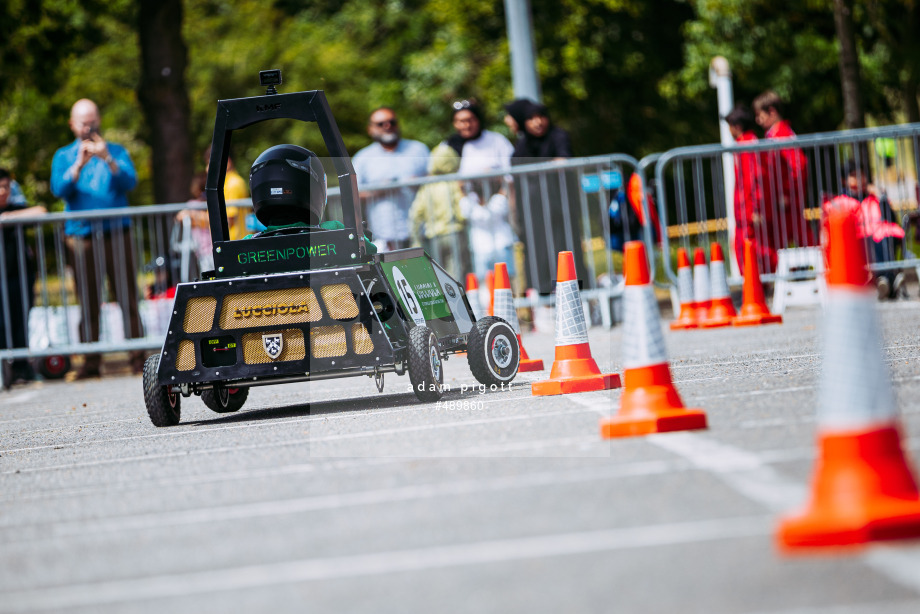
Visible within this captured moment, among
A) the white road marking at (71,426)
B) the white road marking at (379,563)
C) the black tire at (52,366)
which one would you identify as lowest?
the white road marking at (379,563)

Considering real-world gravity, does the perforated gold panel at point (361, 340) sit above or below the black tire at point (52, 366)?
above

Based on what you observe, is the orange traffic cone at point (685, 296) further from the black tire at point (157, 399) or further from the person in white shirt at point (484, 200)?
the black tire at point (157, 399)

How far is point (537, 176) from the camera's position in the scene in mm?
14453

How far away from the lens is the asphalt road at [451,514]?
336 cm

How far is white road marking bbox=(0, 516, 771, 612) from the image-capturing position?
12.1ft

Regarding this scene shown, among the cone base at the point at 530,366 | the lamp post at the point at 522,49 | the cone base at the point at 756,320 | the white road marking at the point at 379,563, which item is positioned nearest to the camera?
the white road marking at the point at 379,563

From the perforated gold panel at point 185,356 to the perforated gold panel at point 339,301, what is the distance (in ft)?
2.74

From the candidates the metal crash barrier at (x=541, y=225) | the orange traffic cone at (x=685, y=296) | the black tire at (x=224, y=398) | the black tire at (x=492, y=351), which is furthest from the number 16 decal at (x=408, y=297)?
the metal crash barrier at (x=541, y=225)

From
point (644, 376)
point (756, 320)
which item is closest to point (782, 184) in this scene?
point (756, 320)

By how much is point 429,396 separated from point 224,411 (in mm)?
1842

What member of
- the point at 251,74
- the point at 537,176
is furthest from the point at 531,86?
the point at 251,74

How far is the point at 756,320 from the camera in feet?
41.0

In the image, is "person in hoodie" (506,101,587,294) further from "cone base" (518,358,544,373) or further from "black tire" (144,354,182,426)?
"black tire" (144,354,182,426)

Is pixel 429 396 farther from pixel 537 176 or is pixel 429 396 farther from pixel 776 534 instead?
pixel 537 176
